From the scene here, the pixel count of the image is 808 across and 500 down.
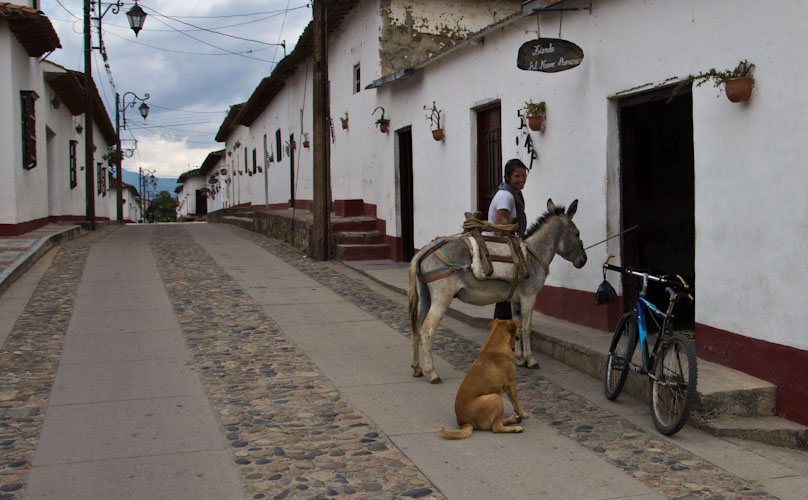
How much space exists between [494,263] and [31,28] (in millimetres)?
12976

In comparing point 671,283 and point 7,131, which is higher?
point 7,131

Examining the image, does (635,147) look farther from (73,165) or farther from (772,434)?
(73,165)

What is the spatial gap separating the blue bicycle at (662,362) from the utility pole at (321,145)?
9202mm

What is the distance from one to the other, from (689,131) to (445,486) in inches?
237

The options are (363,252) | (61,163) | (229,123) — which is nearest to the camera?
(363,252)

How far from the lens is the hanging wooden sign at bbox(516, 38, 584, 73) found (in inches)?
282

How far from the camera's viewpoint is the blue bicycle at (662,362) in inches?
189

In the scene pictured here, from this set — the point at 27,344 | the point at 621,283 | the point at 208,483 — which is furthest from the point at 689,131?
the point at 27,344

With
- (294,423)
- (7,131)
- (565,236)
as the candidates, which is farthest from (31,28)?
(294,423)

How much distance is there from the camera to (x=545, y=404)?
571cm

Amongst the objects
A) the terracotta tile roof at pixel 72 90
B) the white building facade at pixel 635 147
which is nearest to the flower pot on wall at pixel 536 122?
the white building facade at pixel 635 147

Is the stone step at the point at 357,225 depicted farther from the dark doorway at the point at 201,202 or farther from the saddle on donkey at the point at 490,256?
the dark doorway at the point at 201,202

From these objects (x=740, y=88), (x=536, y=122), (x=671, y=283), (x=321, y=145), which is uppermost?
(x=321, y=145)

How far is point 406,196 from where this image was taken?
13867 mm
